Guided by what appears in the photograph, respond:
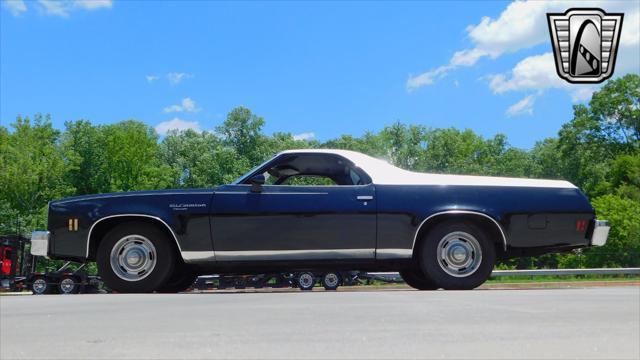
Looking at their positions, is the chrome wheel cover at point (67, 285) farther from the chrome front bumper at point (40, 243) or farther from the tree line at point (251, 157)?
the chrome front bumper at point (40, 243)

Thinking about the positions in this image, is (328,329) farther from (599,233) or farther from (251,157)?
(251,157)

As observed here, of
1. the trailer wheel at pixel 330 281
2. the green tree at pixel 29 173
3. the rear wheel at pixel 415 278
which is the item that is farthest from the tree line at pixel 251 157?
the rear wheel at pixel 415 278

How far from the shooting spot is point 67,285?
22453mm

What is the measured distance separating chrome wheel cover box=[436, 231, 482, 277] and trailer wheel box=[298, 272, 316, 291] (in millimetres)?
12628

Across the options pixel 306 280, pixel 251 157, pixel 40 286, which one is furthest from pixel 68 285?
pixel 251 157

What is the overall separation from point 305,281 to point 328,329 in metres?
15.2

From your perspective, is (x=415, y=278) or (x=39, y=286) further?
(x=39, y=286)

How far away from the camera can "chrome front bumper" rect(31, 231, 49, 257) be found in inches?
228

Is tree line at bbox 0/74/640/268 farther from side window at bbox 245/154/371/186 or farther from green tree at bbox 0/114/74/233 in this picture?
side window at bbox 245/154/371/186

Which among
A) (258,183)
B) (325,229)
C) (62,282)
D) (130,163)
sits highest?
(130,163)

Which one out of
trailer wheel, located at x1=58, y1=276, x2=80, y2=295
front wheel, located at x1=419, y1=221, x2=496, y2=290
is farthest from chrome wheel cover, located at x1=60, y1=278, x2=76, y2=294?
front wheel, located at x1=419, y1=221, x2=496, y2=290

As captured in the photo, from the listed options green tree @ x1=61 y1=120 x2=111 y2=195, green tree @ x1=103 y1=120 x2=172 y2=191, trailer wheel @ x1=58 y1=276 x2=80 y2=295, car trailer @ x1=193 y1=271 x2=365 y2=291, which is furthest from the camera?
green tree @ x1=61 y1=120 x2=111 y2=195

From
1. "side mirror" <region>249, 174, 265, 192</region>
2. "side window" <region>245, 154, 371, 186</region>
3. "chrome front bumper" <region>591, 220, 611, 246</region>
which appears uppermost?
"side window" <region>245, 154, 371, 186</region>

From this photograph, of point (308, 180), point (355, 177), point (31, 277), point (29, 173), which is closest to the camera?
point (355, 177)
